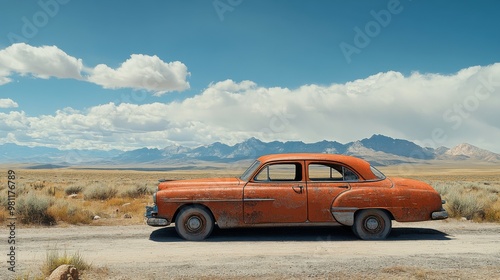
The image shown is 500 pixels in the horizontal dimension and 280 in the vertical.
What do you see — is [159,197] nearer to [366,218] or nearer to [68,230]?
[68,230]

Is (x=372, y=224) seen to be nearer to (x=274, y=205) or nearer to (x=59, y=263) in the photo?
(x=274, y=205)

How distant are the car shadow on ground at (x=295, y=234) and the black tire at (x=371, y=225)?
19 centimetres

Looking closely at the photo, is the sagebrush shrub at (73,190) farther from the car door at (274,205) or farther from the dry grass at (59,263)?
the dry grass at (59,263)

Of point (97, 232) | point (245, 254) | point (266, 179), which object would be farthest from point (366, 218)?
point (97, 232)

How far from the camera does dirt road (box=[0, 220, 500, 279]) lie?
595cm

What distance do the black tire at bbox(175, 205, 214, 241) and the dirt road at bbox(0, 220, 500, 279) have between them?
0.62ft

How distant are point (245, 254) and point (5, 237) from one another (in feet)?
18.2

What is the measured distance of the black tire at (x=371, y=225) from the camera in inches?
324

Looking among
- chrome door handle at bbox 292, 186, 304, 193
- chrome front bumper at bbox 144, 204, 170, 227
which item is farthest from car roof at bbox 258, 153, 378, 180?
chrome front bumper at bbox 144, 204, 170, 227

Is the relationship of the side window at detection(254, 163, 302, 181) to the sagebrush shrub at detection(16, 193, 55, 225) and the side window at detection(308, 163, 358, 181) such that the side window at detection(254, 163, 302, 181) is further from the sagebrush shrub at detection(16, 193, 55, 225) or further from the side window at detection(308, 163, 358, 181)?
the sagebrush shrub at detection(16, 193, 55, 225)

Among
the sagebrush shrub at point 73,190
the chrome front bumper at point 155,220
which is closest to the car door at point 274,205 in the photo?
the chrome front bumper at point 155,220

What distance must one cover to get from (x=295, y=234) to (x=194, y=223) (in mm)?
2226

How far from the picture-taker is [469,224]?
1052cm

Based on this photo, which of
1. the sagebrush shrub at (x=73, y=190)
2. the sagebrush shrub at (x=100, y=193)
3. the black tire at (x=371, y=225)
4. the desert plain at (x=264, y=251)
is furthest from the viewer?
the sagebrush shrub at (x=73, y=190)
